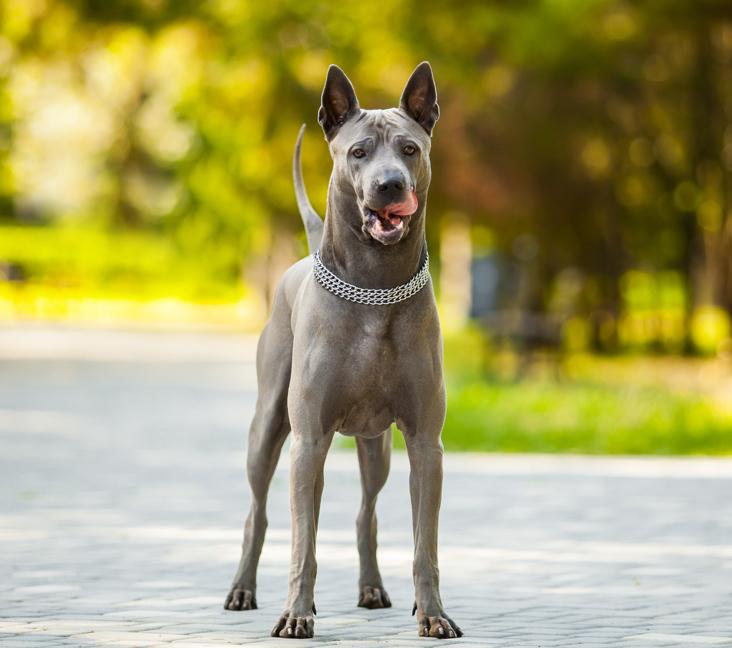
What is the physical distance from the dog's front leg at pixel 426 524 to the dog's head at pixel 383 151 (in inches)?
32.7

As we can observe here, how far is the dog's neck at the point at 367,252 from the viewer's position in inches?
247

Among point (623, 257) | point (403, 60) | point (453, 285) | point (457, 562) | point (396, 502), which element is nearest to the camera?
point (457, 562)

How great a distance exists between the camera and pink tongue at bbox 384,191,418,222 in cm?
595

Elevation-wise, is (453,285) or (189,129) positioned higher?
(189,129)

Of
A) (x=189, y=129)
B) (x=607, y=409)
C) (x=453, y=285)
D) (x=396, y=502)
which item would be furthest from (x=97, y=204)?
(x=396, y=502)

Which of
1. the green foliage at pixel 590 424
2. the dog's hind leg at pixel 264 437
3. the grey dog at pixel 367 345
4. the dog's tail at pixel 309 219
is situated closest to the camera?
the grey dog at pixel 367 345

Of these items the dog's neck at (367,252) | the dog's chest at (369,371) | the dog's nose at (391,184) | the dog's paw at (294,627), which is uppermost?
the dog's nose at (391,184)

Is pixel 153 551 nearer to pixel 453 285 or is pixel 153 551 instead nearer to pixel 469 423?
pixel 469 423

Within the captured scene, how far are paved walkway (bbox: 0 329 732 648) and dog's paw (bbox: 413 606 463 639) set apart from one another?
96mm

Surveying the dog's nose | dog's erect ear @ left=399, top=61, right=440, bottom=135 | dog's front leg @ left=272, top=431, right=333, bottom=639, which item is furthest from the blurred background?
the dog's nose

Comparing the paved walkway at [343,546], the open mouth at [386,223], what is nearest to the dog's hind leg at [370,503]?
the paved walkway at [343,546]

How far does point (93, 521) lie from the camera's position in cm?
977

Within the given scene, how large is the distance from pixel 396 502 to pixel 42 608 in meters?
4.41

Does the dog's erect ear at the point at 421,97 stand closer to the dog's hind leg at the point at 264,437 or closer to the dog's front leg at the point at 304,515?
the dog's hind leg at the point at 264,437
